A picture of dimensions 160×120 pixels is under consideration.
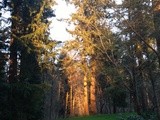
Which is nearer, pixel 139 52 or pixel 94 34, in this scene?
pixel 94 34

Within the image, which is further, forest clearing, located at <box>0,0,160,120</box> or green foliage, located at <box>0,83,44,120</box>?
green foliage, located at <box>0,83,44,120</box>

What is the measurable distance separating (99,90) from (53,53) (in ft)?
80.2

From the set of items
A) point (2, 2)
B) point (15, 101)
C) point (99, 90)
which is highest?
point (2, 2)

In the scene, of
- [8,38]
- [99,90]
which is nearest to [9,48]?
[8,38]

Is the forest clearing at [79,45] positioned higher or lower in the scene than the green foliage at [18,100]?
higher

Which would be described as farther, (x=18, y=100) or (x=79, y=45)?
(x=79, y=45)

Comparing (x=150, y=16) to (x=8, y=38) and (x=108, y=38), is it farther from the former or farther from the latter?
(x=8, y=38)

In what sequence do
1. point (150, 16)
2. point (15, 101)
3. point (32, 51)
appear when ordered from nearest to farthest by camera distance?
point (150, 16)
point (15, 101)
point (32, 51)

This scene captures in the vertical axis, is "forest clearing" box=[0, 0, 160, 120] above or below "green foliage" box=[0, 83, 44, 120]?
above

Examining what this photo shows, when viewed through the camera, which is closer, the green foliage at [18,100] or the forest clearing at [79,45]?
the forest clearing at [79,45]

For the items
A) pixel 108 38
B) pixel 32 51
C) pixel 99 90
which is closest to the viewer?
pixel 108 38

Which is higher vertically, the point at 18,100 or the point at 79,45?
the point at 79,45

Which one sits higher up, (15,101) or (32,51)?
(32,51)

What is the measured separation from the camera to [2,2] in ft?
75.0
